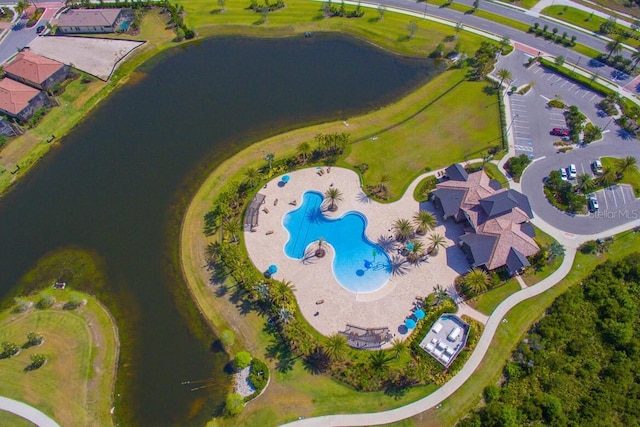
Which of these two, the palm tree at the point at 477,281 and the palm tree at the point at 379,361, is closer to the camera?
the palm tree at the point at 379,361

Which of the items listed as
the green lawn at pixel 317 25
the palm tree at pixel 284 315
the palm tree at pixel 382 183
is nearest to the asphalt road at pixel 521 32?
the green lawn at pixel 317 25

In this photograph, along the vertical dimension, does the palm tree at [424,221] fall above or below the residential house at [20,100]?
below

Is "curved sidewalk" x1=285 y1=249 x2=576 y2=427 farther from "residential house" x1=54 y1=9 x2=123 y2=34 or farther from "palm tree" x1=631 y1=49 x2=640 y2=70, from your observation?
"residential house" x1=54 y1=9 x2=123 y2=34

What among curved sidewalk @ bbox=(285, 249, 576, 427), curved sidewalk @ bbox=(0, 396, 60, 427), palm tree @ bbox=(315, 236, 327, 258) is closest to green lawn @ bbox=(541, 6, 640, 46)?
curved sidewalk @ bbox=(285, 249, 576, 427)

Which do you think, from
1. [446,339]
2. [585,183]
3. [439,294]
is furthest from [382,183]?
[585,183]

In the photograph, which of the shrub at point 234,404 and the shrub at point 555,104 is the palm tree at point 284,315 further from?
the shrub at point 555,104

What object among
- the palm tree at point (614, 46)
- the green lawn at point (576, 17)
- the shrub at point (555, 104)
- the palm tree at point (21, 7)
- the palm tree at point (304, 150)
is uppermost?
the palm tree at point (21, 7)

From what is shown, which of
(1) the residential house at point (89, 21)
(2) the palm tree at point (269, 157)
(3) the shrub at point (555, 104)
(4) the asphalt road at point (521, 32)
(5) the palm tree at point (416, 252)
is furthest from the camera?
(1) the residential house at point (89, 21)

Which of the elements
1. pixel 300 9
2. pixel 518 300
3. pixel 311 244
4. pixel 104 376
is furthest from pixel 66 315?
pixel 300 9
